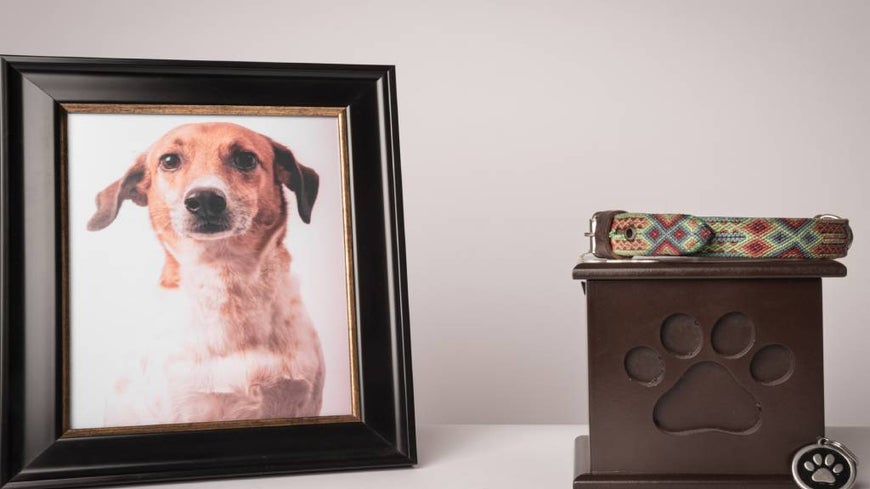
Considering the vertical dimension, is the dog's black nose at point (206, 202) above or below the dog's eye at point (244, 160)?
below

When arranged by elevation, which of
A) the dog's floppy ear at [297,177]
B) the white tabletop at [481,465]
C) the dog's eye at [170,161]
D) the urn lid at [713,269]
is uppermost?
the dog's eye at [170,161]

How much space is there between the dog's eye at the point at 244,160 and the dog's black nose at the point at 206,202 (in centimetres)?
4

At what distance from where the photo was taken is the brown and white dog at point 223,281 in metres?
0.91

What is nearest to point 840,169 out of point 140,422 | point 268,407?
point 268,407

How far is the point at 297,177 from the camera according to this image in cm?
96

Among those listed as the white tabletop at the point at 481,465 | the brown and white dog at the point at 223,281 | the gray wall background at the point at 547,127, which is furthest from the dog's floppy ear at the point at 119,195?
the gray wall background at the point at 547,127

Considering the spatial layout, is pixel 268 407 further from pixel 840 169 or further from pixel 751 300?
pixel 840 169

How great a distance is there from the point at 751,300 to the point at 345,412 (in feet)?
1.44

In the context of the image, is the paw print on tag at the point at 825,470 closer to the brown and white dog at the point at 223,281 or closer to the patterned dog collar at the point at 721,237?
the patterned dog collar at the point at 721,237

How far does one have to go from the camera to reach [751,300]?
2.68ft

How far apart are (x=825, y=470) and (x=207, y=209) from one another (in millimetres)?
684

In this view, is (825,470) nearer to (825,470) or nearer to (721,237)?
(825,470)

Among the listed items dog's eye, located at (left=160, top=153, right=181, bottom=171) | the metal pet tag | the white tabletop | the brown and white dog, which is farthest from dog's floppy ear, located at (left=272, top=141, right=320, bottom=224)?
the metal pet tag

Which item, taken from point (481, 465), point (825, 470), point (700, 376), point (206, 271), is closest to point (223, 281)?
point (206, 271)
